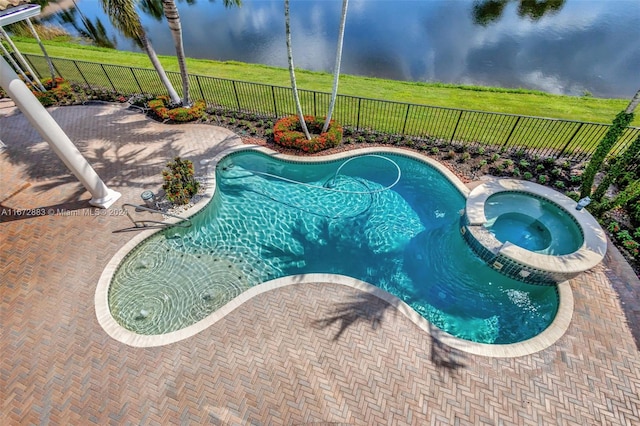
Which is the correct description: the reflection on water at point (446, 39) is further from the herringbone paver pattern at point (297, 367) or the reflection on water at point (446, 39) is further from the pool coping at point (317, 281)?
the herringbone paver pattern at point (297, 367)

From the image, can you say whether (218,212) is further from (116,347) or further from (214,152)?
(116,347)

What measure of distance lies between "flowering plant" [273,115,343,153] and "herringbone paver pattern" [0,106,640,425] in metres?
6.84

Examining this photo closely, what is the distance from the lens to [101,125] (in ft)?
48.2

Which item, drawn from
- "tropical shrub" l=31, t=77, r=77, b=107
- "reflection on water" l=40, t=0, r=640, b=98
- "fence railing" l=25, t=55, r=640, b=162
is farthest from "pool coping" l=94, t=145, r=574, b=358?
"reflection on water" l=40, t=0, r=640, b=98

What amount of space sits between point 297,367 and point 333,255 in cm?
356

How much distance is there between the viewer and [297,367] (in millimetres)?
6828

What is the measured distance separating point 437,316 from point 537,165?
7.99 meters

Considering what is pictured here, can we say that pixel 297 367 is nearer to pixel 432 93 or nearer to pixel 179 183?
pixel 179 183

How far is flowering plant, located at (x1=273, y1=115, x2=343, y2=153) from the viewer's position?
1295cm

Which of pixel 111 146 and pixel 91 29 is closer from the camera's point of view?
A: pixel 111 146

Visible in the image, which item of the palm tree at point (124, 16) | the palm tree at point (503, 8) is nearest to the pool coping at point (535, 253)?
the palm tree at point (124, 16)

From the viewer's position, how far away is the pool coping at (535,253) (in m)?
8.23

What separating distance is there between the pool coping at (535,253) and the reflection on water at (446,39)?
1258 centimetres

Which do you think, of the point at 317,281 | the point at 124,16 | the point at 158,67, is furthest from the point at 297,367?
the point at 158,67
